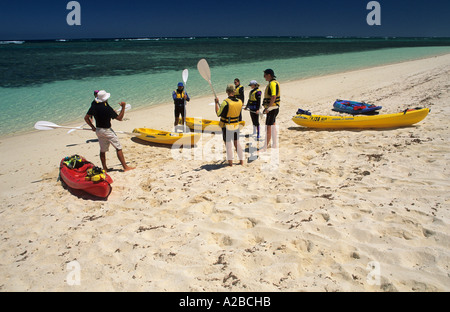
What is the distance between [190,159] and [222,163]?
97 centimetres

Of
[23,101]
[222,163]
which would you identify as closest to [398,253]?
[222,163]

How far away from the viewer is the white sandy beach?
9.82 feet

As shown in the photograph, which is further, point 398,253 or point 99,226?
point 99,226

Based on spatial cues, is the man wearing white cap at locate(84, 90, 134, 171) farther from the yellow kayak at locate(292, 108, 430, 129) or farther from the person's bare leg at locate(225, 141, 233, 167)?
the yellow kayak at locate(292, 108, 430, 129)

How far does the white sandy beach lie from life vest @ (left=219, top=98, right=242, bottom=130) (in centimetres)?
103

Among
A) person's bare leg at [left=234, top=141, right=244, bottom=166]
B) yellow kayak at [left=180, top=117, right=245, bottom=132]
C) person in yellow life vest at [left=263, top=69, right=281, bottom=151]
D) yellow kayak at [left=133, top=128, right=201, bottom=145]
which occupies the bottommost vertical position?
person's bare leg at [left=234, top=141, right=244, bottom=166]

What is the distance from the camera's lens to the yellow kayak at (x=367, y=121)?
275 inches

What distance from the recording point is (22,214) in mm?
4789

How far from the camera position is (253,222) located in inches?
156

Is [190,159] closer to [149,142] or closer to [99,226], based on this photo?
[149,142]

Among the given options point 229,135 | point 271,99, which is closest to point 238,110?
point 229,135

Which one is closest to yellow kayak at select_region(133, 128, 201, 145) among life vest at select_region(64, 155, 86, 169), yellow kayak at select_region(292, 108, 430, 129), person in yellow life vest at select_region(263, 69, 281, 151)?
person in yellow life vest at select_region(263, 69, 281, 151)

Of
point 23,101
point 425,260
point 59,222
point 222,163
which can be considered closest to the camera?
point 425,260
